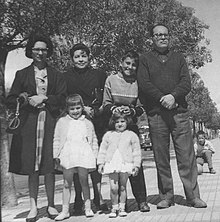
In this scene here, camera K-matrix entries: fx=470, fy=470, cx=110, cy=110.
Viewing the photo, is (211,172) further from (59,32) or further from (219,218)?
(219,218)

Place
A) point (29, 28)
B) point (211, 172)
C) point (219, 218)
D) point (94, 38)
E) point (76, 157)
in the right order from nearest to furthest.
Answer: point (219, 218) → point (76, 157) → point (29, 28) → point (94, 38) → point (211, 172)

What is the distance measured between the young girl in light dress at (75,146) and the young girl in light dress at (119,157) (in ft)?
0.46

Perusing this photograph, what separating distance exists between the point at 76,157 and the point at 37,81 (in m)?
1.08

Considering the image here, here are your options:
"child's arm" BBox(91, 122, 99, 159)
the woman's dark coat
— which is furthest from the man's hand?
the woman's dark coat

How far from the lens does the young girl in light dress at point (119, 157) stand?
5.77 m

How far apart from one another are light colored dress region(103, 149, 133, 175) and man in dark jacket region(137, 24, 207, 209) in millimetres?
682

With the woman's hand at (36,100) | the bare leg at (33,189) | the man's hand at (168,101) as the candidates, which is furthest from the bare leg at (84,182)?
the man's hand at (168,101)

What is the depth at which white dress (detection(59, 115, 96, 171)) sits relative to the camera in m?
5.69

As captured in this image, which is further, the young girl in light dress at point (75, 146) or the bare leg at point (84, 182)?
the bare leg at point (84, 182)

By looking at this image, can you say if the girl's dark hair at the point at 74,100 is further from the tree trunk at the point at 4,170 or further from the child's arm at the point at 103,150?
the tree trunk at the point at 4,170

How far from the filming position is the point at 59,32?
8203 mm

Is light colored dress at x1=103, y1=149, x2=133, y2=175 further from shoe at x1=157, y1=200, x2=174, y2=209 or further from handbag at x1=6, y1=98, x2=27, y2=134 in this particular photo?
handbag at x1=6, y1=98, x2=27, y2=134

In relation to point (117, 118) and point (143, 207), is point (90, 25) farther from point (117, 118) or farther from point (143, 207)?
point (143, 207)

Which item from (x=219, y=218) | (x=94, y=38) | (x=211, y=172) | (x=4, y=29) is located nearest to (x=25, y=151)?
(x=219, y=218)
